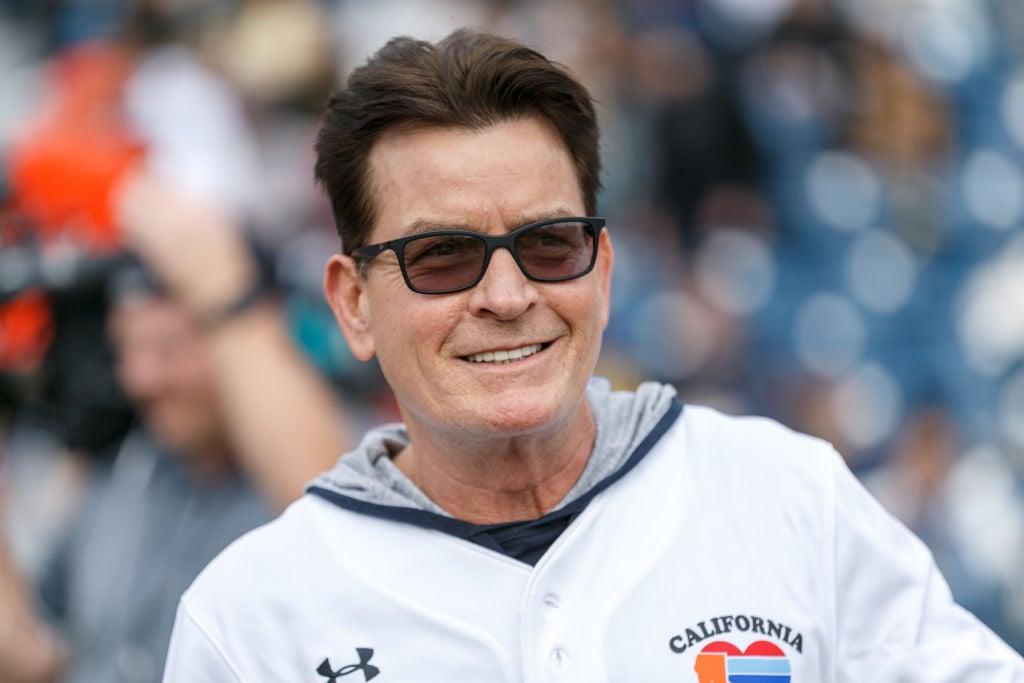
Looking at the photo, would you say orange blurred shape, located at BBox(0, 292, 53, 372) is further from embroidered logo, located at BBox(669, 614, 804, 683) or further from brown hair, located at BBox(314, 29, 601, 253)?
embroidered logo, located at BBox(669, 614, 804, 683)

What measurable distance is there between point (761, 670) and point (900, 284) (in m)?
5.87

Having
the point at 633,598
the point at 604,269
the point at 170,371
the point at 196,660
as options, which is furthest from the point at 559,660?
the point at 170,371

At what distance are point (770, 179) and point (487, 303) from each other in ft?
18.9

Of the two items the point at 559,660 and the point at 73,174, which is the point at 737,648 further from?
the point at 73,174

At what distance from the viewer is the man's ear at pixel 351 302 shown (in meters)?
2.28

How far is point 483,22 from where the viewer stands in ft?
22.5

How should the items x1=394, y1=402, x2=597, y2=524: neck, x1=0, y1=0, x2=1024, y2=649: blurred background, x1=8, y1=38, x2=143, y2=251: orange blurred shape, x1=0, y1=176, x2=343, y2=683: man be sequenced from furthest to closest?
x1=0, y1=0, x2=1024, y2=649: blurred background, x1=8, y1=38, x2=143, y2=251: orange blurred shape, x1=0, y1=176, x2=343, y2=683: man, x1=394, y1=402, x2=597, y2=524: neck

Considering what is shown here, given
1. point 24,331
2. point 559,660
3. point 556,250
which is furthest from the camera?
→ point 24,331

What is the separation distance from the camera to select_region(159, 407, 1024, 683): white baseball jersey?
1976 millimetres

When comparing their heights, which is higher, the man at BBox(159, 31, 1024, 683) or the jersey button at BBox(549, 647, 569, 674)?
the man at BBox(159, 31, 1024, 683)

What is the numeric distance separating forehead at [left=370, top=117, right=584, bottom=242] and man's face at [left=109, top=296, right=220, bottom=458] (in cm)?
161

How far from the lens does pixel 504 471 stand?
2.17 m

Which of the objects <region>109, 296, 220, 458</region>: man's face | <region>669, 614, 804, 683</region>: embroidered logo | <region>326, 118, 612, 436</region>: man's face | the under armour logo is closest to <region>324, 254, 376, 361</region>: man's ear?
<region>326, 118, 612, 436</region>: man's face

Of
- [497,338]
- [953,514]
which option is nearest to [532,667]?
[497,338]
